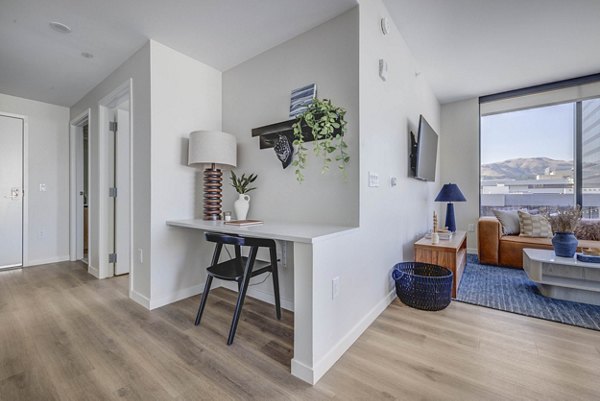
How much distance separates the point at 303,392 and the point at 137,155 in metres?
2.25

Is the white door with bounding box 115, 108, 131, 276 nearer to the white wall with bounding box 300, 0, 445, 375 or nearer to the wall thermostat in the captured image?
the white wall with bounding box 300, 0, 445, 375

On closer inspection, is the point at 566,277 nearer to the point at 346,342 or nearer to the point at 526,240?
the point at 526,240

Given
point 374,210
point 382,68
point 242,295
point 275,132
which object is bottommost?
point 242,295

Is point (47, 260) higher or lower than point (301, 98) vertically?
lower

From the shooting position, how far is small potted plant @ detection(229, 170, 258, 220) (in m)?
2.22

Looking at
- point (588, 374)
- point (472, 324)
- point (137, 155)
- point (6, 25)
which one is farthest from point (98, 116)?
point (588, 374)

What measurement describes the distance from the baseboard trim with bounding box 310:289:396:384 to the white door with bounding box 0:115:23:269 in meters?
4.25

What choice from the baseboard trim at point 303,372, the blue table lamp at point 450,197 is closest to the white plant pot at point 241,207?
the baseboard trim at point 303,372

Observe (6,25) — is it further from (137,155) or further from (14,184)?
(14,184)

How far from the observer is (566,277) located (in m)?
2.28

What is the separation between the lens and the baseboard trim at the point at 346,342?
134 centimetres

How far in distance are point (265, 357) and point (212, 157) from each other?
155 centimetres

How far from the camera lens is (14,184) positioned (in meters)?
3.37

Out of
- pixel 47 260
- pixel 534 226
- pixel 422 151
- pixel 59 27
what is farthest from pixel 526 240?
pixel 47 260
